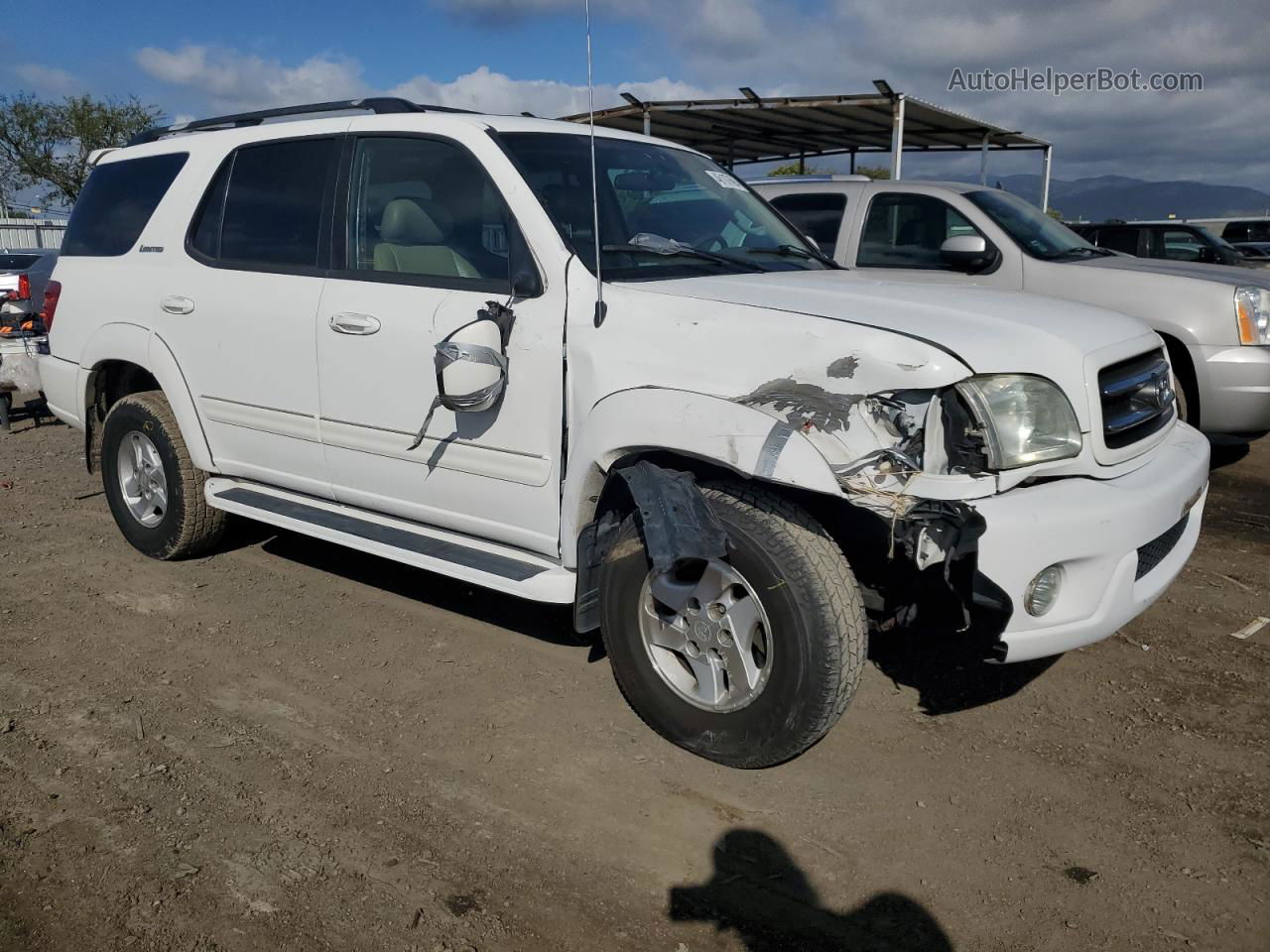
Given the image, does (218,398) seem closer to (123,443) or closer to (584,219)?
(123,443)

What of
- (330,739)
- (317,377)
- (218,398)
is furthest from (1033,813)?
(218,398)

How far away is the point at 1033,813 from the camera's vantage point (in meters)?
3.05

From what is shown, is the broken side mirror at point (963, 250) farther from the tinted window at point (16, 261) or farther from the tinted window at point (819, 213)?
the tinted window at point (16, 261)

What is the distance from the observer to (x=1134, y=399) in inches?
133

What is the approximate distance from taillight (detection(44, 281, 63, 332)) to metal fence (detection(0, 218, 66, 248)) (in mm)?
33800

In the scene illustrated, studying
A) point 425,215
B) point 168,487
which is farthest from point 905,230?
point 168,487

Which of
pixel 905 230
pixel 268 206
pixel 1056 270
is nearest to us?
pixel 268 206

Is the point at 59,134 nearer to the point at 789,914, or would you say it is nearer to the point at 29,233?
the point at 29,233

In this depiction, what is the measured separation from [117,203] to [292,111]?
124 cm

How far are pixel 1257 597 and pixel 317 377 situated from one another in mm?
4169

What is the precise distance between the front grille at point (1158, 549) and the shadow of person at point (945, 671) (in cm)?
67

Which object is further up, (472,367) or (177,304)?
(177,304)

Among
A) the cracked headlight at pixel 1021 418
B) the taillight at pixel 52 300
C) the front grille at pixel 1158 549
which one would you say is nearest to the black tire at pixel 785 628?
the cracked headlight at pixel 1021 418

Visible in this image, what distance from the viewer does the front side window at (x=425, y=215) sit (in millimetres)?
3746
